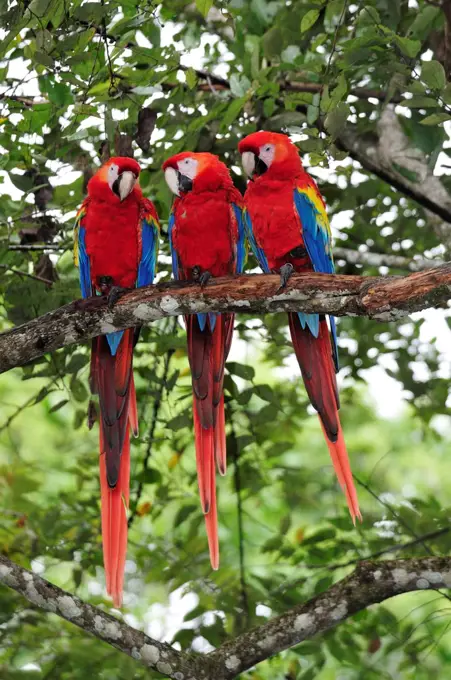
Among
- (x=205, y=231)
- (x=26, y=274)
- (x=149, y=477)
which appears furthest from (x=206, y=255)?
(x=149, y=477)

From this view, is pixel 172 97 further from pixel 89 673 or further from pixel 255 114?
pixel 89 673

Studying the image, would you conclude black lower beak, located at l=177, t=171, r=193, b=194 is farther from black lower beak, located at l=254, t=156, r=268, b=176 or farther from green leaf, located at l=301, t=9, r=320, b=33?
green leaf, located at l=301, t=9, r=320, b=33

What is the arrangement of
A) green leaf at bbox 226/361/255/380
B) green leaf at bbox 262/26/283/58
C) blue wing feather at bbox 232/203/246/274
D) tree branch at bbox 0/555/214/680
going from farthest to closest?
1. green leaf at bbox 226/361/255/380
2. green leaf at bbox 262/26/283/58
3. blue wing feather at bbox 232/203/246/274
4. tree branch at bbox 0/555/214/680

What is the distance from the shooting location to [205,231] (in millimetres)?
2582

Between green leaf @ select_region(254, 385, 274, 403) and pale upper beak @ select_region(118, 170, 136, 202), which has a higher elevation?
pale upper beak @ select_region(118, 170, 136, 202)

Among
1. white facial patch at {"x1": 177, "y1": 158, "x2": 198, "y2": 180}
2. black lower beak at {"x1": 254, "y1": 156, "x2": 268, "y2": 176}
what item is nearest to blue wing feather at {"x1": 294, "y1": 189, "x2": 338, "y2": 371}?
black lower beak at {"x1": 254, "y1": 156, "x2": 268, "y2": 176}

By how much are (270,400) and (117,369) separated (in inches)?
27.8

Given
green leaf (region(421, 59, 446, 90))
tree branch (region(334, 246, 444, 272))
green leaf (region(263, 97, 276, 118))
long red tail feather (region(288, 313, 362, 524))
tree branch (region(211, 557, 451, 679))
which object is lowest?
tree branch (region(211, 557, 451, 679))

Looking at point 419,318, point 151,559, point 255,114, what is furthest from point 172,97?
point 151,559

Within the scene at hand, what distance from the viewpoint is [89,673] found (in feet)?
9.29

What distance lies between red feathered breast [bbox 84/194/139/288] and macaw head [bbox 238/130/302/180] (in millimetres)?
404

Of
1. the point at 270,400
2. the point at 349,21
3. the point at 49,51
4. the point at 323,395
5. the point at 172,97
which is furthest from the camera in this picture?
the point at 349,21

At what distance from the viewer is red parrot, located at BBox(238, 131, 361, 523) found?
257 cm

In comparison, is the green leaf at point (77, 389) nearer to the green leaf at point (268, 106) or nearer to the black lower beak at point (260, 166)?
the black lower beak at point (260, 166)
